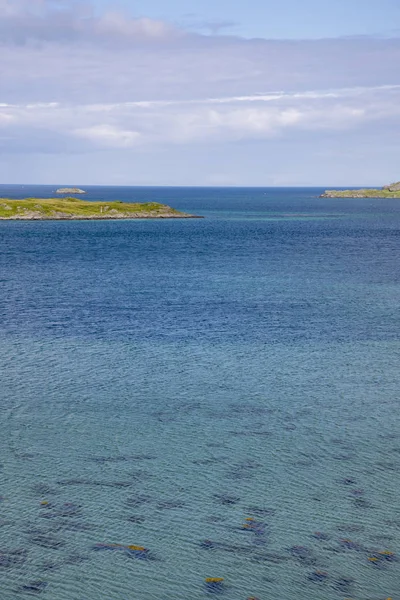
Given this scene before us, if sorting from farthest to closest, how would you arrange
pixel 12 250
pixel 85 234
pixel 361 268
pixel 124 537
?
pixel 85 234 < pixel 12 250 < pixel 361 268 < pixel 124 537

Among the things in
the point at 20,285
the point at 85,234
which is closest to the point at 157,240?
the point at 85,234

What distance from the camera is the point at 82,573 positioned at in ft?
74.8

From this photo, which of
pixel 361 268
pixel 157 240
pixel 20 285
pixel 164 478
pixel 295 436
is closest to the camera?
pixel 164 478

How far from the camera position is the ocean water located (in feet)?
76.0

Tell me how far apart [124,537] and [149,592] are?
3.27m

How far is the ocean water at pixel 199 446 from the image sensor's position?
23.2 m

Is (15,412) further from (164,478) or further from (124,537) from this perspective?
(124,537)

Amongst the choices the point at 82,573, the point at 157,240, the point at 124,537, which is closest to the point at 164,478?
the point at 124,537

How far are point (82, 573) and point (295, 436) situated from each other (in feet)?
49.0

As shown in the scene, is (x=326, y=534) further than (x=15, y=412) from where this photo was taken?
No

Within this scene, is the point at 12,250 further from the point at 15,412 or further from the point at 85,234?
the point at 15,412

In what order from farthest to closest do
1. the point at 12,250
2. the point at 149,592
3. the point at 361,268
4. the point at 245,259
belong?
1. the point at 12,250
2. the point at 245,259
3. the point at 361,268
4. the point at 149,592

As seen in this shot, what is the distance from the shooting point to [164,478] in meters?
29.9

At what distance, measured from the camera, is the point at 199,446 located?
33375 mm
